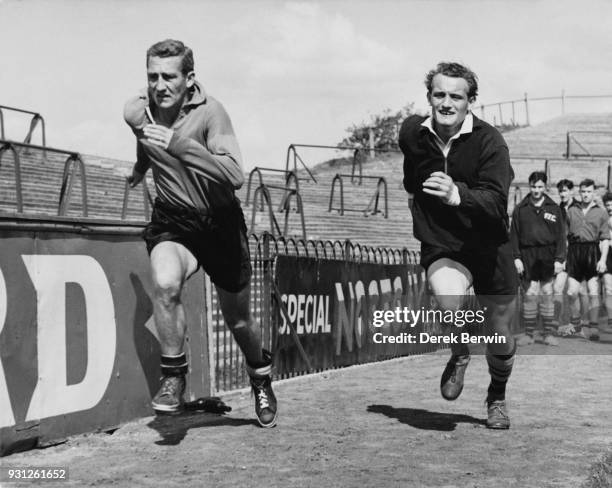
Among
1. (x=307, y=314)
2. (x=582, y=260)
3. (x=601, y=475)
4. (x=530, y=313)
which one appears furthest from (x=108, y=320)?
(x=582, y=260)

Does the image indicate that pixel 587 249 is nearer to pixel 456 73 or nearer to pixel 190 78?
pixel 456 73

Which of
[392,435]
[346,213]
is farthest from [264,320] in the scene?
[346,213]

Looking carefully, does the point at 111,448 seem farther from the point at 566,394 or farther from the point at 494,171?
the point at 566,394

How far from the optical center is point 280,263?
9344 millimetres

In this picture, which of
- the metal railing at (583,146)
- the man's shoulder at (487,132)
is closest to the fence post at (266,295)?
the man's shoulder at (487,132)

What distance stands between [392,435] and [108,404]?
5.92 feet

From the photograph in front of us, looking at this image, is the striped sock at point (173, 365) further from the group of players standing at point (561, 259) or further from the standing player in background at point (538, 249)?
the standing player in background at point (538, 249)

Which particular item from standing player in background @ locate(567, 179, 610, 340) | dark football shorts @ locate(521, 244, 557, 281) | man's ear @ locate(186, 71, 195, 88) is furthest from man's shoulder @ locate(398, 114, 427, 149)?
standing player in background @ locate(567, 179, 610, 340)

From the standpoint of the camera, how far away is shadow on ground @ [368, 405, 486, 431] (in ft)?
21.2

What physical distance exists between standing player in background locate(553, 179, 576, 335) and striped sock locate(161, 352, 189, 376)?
9050 mm

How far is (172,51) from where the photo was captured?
5605 millimetres

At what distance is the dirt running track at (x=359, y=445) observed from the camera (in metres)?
4.90

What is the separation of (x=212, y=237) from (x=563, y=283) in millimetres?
9317

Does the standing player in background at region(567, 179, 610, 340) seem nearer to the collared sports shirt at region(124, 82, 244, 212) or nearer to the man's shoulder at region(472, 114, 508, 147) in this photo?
the man's shoulder at region(472, 114, 508, 147)
